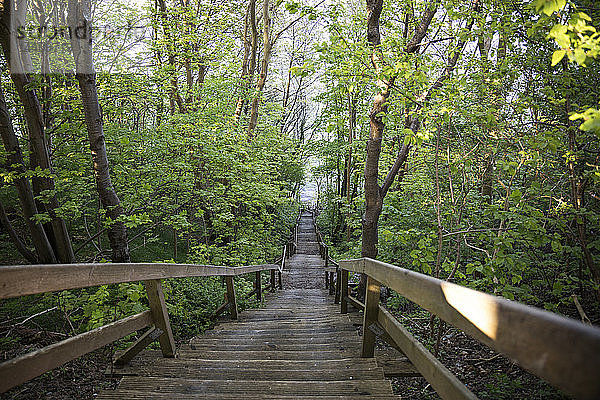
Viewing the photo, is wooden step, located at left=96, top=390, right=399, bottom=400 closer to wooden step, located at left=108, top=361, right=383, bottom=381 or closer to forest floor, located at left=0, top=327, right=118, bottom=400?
wooden step, located at left=108, top=361, right=383, bottom=381

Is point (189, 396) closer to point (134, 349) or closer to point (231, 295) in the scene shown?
point (134, 349)

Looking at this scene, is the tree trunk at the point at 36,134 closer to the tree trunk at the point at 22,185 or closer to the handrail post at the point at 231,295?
the tree trunk at the point at 22,185

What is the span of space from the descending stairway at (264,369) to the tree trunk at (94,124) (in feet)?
8.03

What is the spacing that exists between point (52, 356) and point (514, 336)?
204 centimetres

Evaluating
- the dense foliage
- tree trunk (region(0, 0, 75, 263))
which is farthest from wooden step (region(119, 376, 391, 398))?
tree trunk (region(0, 0, 75, 263))

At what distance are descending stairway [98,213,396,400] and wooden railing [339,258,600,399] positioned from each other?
788mm

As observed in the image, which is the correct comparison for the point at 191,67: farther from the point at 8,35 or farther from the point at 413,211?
the point at 413,211

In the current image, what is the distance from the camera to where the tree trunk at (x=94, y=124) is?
5.68m

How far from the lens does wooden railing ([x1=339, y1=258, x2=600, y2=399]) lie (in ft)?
2.61

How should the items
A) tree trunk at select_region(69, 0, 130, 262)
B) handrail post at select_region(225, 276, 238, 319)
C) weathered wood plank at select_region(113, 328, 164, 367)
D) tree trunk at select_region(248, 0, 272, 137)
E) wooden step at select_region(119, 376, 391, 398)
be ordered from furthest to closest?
tree trunk at select_region(248, 0, 272, 137) → handrail post at select_region(225, 276, 238, 319) → tree trunk at select_region(69, 0, 130, 262) → weathered wood plank at select_region(113, 328, 164, 367) → wooden step at select_region(119, 376, 391, 398)

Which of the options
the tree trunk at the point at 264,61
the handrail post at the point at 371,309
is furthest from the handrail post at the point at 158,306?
the tree trunk at the point at 264,61

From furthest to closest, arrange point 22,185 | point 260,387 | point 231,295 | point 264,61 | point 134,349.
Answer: point 264,61 < point 22,185 < point 231,295 < point 134,349 < point 260,387

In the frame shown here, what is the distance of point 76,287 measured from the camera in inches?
79.0

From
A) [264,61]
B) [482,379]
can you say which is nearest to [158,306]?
[482,379]
